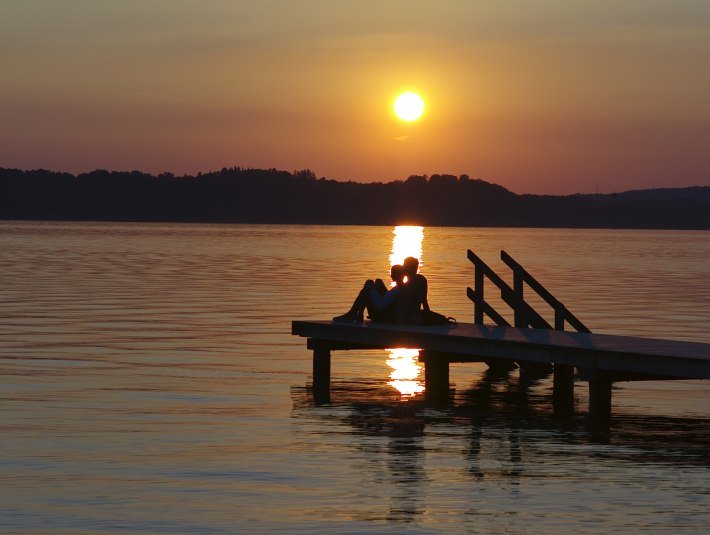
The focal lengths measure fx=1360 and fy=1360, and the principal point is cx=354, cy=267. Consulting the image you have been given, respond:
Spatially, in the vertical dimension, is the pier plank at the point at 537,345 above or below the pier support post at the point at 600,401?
above

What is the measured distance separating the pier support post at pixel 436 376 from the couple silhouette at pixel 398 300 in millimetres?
846

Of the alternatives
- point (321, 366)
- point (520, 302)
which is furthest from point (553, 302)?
point (321, 366)

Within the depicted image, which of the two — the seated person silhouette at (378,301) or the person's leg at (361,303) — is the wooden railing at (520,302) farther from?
the person's leg at (361,303)

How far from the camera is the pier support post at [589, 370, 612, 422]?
67.6 ft

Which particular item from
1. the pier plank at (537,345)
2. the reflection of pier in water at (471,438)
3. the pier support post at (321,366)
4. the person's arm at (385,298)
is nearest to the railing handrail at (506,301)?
the reflection of pier in water at (471,438)

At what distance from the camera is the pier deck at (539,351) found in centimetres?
1931

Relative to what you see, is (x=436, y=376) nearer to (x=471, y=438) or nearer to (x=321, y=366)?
(x=321, y=366)

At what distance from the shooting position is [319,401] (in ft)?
75.6

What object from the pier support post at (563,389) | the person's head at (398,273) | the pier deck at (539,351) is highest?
the person's head at (398,273)

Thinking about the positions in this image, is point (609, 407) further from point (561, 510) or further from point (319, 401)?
point (561, 510)

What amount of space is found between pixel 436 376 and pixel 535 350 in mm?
3305

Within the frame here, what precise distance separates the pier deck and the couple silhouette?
0.23 m

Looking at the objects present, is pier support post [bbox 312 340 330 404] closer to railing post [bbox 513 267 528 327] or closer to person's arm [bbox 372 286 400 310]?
person's arm [bbox 372 286 400 310]

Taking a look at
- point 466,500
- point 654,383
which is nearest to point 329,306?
point 654,383
